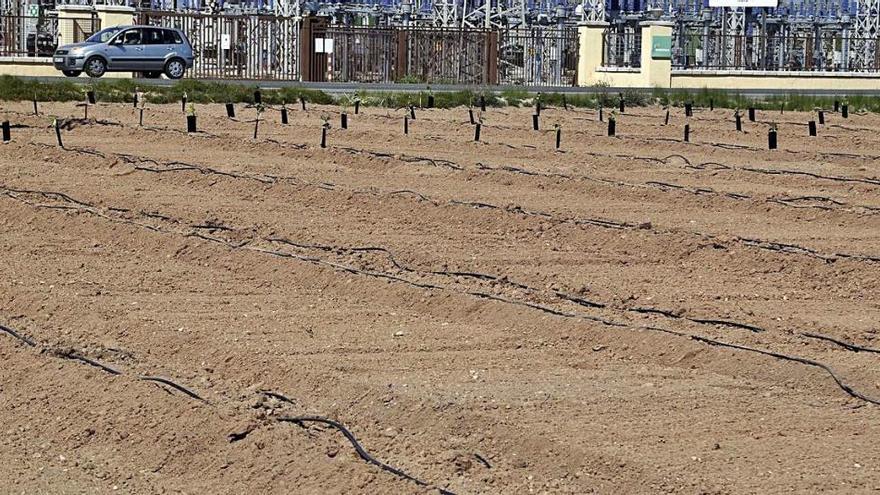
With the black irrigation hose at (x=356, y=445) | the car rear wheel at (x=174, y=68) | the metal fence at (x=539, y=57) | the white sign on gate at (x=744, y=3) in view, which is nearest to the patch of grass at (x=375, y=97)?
the car rear wheel at (x=174, y=68)

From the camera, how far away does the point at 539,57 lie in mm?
42156

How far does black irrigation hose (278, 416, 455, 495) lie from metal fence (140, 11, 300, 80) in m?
32.8

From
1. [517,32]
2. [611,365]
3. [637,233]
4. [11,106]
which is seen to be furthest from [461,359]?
[517,32]

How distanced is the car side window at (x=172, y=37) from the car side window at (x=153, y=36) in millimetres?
190

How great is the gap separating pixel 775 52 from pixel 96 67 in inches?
791

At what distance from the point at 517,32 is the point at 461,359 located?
3641cm

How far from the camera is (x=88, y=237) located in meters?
11.6

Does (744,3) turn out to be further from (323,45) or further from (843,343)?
(843,343)

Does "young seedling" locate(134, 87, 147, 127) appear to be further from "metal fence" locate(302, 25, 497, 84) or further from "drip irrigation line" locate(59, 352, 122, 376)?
"metal fence" locate(302, 25, 497, 84)

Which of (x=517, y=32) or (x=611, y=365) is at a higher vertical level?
(x=517, y=32)

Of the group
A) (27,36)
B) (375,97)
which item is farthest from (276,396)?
A: (27,36)

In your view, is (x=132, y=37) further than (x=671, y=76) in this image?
No

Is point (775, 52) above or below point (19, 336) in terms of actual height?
above

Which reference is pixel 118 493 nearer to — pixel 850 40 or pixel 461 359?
pixel 461 359
